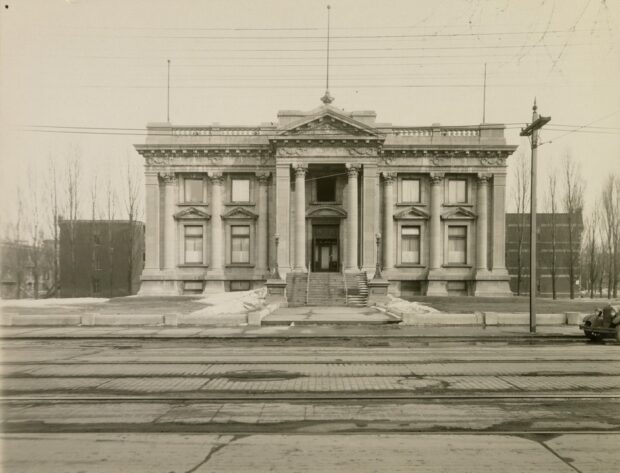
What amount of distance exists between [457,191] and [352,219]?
398 inches

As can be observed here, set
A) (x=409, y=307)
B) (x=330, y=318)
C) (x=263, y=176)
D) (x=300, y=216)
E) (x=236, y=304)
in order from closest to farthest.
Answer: (x=330, y=318)
(x=236, y=304)
(x=409, y=307)
(x=300, y=216)
(x=263, y=176)

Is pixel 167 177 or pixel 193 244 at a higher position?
pixel 167 177

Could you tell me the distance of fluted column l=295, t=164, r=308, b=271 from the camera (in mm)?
35812

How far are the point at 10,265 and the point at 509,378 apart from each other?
51924 millimetres

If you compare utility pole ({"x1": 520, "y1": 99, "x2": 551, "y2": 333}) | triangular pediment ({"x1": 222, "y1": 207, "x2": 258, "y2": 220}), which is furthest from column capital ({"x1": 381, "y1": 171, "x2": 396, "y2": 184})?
utility pole ({"x1": 520, "y1": 99, "x2": 551, "y2": 333})

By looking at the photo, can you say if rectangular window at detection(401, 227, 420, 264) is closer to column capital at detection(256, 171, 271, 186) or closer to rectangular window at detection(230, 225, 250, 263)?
column capital at detection(256, 171, 271, 186)

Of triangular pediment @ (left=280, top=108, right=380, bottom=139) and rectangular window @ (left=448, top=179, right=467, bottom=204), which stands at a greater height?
triangular pediment @ (left=280, top=108, right=380, bottom=139)

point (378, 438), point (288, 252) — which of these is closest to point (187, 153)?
point (288, 252)

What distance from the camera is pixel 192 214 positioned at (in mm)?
39125

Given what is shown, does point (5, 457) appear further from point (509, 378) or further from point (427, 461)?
point (509, 378)

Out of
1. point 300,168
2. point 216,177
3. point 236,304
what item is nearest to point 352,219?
point 300,168

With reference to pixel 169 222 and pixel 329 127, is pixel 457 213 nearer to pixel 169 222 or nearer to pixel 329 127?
pixel 329 127

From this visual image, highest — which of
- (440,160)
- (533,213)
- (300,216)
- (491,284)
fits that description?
(440,160)

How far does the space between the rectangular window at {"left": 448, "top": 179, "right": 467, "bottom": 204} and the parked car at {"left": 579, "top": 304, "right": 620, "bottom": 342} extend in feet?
78.5
